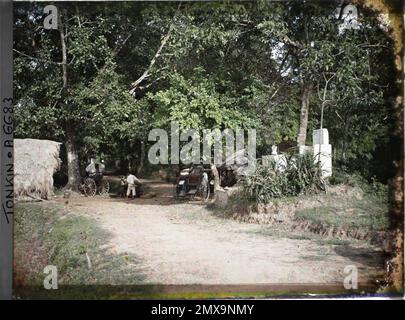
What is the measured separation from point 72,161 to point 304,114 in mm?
2919

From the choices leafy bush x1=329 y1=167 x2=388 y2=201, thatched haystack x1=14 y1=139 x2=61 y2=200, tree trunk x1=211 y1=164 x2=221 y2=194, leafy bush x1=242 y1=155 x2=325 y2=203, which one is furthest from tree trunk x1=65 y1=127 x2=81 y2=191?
leafy bush x1=329 y1=167 x2=388 y2=201

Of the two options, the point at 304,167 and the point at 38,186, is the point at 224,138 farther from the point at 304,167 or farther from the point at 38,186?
the point at 38,186

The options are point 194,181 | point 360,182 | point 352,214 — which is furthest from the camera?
point 194,181

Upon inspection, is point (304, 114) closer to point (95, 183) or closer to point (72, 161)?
point (95, 183)

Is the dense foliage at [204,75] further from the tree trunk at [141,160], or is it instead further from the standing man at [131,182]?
the standing man at [131,182]

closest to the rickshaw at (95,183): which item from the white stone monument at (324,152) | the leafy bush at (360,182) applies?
the white stone monument at (324,152)

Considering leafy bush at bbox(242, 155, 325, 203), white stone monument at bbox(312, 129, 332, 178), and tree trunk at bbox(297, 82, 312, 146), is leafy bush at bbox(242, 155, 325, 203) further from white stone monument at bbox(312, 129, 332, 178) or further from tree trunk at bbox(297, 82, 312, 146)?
tree trunk at bbox(297, 82, 312, 146)

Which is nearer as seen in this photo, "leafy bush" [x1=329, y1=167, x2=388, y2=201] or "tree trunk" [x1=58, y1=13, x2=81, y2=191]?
"leafy bush" [x1=329, y1=167, x2=388, y2=201]

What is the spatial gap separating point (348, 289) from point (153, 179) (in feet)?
8.44

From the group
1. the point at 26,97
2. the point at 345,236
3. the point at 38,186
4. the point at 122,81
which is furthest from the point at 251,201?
the point at 26,97

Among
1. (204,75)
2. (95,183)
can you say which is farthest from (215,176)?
(95,183)

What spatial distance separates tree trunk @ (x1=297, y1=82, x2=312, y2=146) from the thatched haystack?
2978 mm

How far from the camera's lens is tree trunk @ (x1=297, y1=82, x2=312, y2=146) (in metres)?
5.59

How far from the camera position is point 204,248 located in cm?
518
